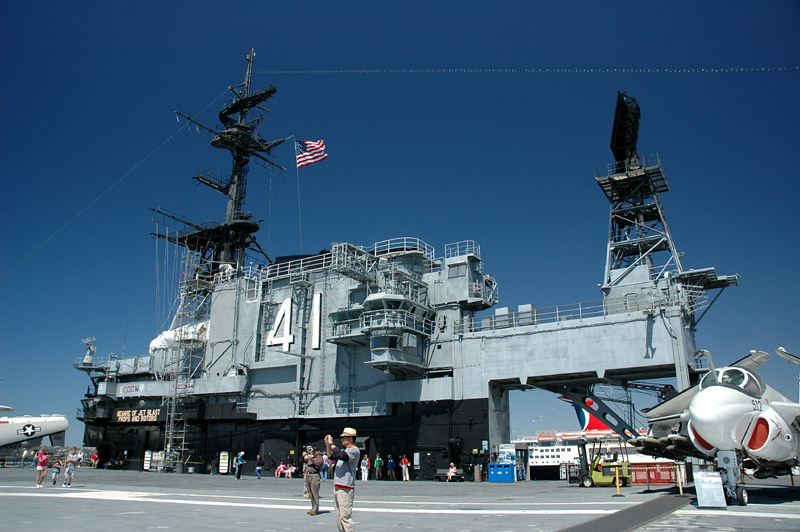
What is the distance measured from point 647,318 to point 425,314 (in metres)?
12.6

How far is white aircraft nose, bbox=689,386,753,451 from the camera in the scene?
15.0 meters

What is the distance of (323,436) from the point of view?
115 feet

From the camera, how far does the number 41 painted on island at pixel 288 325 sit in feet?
122

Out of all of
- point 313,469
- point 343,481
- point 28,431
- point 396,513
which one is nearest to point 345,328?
point 313,469

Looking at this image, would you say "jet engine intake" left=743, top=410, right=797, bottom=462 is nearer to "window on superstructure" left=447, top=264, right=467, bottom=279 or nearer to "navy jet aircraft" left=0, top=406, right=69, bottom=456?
"window on superstructure" left=447, top=264, right=467, bottom=279

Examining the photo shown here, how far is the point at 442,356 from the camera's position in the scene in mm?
33531

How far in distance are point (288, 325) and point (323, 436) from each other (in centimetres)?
780

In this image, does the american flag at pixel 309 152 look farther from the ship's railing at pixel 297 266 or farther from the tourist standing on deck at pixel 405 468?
the tourist standing on deck at pixel 405 468

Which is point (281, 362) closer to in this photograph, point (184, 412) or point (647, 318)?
point (184, 412)

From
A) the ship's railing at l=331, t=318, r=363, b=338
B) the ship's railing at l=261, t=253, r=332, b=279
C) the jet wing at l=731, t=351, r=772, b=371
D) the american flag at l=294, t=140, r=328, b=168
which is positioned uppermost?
the american flag at l=294, t=140, r=328, b=168

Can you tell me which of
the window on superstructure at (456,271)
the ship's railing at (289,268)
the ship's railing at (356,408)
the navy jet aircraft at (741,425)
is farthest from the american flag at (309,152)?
the navy jet aircraft at (741,425)

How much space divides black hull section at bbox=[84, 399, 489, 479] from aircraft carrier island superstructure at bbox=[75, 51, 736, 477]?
→ 9 cm

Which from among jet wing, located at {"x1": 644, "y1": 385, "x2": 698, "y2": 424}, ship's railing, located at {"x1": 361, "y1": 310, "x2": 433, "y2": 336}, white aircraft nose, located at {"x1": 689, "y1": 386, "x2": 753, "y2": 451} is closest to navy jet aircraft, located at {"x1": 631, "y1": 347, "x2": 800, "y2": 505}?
white aircraft nose, located at {"x1": 689, "y1": 386, "x2": 753, "y2": 451}

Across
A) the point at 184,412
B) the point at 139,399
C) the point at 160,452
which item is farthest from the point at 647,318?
the point at 139,399
